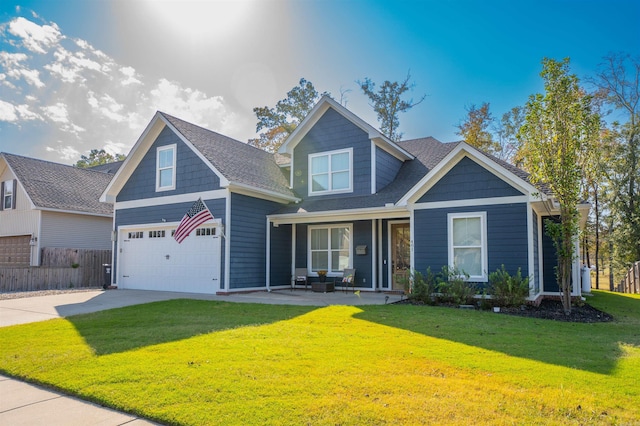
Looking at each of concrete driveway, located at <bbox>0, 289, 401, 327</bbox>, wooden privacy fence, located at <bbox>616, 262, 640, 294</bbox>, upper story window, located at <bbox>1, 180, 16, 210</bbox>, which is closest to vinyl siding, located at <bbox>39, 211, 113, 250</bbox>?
upper story window, located at <bbox>1, 180, 16, 210</bbox>

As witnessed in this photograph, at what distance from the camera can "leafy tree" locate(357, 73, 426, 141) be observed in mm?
31484

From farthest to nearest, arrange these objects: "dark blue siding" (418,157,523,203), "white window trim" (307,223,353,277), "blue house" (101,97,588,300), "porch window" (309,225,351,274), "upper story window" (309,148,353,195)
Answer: "upper story window" (309,148,353,195) → "porch window" (309,225,351,274) → "white window trim" (307,223,353,277) → "blue house" (101,97,588,300) → "dark blue siding" (418,157,523,203)

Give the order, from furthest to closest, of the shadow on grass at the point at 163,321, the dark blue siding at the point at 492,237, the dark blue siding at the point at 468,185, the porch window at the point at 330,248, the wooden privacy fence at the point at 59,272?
the wooden privacy fence at the point at 59,272 < the porch window at the point at 330,248 < the dark blue siding at the point at 468,185 < the dark blue siding at the point at 492,237 < the shadow on grass at the point at 163,321

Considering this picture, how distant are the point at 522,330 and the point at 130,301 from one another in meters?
9.55

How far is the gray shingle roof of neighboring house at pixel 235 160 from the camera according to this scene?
Result: 47.0 ft

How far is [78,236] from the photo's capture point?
2094cm

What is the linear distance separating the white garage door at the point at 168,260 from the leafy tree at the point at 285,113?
17.6 m

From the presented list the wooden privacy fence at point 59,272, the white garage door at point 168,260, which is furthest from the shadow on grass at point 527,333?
the wooden privacy fence at point 59,272

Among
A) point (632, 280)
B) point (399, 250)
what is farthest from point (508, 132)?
point (399, 250)

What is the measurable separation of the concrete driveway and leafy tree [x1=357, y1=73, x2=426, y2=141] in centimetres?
2009

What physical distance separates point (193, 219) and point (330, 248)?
15.5 ft

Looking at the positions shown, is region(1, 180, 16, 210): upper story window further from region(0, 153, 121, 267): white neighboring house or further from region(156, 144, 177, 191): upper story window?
region(156, 144, 177, 191): upper story window

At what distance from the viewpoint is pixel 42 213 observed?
19.6 metres

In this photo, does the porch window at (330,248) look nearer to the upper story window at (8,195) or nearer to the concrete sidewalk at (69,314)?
the concrete sidewalk at (69,314)
